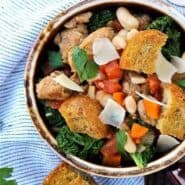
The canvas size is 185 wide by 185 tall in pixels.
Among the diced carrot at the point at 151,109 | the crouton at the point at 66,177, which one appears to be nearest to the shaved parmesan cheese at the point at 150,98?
the diced carrot at the point at 151,109

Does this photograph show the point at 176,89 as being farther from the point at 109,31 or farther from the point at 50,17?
the point at 50,17

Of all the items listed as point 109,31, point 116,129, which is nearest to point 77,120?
point 116,129

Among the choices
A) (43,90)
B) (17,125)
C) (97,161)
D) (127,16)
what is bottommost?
(97,161)

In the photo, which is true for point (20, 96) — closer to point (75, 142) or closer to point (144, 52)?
point (75, 142)

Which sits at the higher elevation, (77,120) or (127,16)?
(127,16)

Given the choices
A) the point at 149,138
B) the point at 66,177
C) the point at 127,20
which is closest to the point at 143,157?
the point at 149,138

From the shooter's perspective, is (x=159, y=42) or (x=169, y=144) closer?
(x=159, y=42)

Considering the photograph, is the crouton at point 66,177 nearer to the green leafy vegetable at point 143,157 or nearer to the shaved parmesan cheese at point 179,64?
the green leafy vegetable at point 143,157

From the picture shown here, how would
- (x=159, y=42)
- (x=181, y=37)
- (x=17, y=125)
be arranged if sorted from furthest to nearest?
(x=17, y=125), (x=181, y=37), (x=159, y=42)
